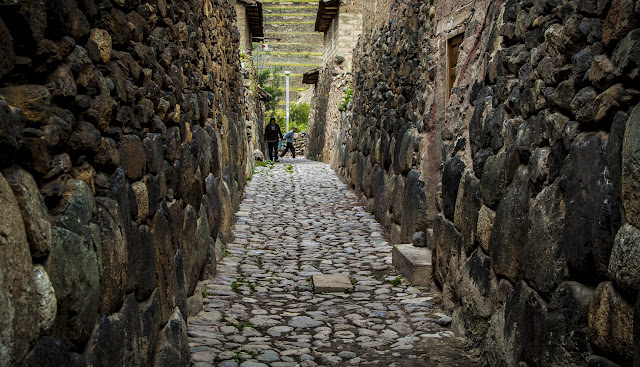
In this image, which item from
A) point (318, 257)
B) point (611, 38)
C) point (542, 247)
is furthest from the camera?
point (318, 257)

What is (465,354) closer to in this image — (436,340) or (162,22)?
(436,340)

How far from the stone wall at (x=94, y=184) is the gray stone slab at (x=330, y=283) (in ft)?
4.02

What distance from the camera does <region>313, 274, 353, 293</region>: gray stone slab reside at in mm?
5484

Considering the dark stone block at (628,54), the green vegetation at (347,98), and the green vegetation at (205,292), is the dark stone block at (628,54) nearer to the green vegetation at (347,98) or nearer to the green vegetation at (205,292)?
the green vegetation at (205,292)

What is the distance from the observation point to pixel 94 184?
2287 mm

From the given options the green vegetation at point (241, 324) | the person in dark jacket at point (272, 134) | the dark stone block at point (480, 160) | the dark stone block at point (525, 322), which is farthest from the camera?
the person in dark jacket at point (272, 134)

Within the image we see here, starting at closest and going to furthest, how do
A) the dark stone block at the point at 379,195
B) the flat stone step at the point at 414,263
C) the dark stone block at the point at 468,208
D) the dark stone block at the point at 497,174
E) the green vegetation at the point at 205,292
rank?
1. the dark stone block at the point at 497,174
2. the dark stone block at the point at 468,208
3. the green vegetation at the point at 205,292
4. the flat stone step at the point at 414,263
5. the dark stone block at the point at 379,195

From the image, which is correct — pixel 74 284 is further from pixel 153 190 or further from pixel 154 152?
pixel 154 152

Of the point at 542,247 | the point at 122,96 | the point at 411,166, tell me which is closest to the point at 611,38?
the point at 542,247

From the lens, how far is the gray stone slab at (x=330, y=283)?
216 inches

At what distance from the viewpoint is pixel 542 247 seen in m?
2.93

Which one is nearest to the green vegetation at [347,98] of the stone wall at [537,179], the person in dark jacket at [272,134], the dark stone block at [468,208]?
the person in dark jacket at [272,134]

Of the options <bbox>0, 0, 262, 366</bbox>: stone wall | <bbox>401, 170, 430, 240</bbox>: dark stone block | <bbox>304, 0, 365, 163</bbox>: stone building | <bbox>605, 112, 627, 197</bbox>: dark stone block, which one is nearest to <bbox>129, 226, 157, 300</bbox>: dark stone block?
<bbox>0, 0, 262, 366</bbox>: stone wall

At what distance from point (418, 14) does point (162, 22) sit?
3.93 m
